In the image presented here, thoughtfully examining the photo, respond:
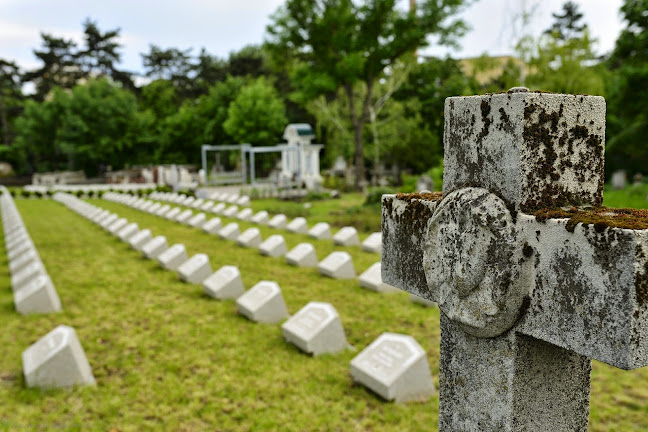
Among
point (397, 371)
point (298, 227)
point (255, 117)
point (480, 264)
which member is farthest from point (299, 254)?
point (255, 117)

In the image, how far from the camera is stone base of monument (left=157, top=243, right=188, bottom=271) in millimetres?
8969

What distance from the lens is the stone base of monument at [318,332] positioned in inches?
199

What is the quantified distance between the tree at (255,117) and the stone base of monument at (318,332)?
95.4 ft

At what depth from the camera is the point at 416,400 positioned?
13.7ft

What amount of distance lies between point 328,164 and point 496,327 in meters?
35.1

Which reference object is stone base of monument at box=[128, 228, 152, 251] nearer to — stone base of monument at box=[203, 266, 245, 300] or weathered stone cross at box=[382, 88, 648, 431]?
stone base of monument at box=[203, 266, 245, 300]

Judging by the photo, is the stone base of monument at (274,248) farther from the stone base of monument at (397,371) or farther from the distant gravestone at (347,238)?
the stone base of monument at (397,371)

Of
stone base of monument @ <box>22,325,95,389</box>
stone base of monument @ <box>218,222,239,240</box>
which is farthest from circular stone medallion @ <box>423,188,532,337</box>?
stone base of monument @ <box>218,222,239,240</box>

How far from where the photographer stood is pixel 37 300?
Answer: 21.3ft

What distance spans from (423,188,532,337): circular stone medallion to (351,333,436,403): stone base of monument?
273 centimetres

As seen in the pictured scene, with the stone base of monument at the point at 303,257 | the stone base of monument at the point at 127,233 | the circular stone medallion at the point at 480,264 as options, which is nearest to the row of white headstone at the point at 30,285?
the stone base of monument at the point at 127,233

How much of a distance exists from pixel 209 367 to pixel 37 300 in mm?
3157

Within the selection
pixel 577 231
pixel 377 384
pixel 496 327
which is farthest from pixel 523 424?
pixel 377 384

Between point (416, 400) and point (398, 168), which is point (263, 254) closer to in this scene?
point (416, 400)
